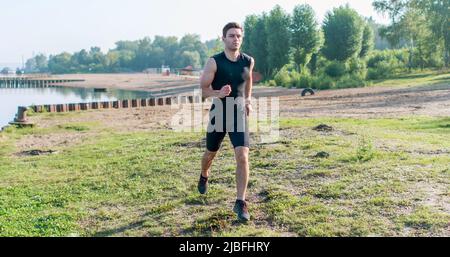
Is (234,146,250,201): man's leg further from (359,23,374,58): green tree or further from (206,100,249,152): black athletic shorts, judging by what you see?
(359,23,374,58): green tree

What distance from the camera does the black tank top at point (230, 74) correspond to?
19.5 ft

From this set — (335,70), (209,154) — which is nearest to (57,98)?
(335,70)

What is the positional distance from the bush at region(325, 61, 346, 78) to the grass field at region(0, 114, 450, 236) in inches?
1389

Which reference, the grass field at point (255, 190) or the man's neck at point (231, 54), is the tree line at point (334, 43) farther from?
the man's neck at point (231, 54)

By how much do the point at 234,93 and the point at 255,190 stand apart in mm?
1992

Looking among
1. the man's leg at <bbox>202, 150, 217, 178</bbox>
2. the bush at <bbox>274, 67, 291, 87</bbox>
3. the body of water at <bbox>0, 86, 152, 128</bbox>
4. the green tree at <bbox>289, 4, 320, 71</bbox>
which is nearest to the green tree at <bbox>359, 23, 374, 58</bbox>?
the green tree at <bbox>289, 4, 320, 71</bbox>

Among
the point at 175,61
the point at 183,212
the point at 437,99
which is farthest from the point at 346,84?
the point at 175,61

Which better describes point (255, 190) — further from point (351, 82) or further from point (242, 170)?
point (351, 82)

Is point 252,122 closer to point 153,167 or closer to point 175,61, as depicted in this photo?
point 153,167

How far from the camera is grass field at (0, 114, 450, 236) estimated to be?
5.74 metres

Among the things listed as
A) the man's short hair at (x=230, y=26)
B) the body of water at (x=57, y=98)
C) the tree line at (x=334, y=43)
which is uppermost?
the tree line at (x=334, y=43)

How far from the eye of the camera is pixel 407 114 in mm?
17266

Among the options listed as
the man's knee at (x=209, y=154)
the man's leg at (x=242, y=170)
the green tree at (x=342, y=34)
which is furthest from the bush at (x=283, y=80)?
the man's leg at (x=242, y=170)

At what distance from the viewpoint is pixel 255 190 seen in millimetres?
7414
